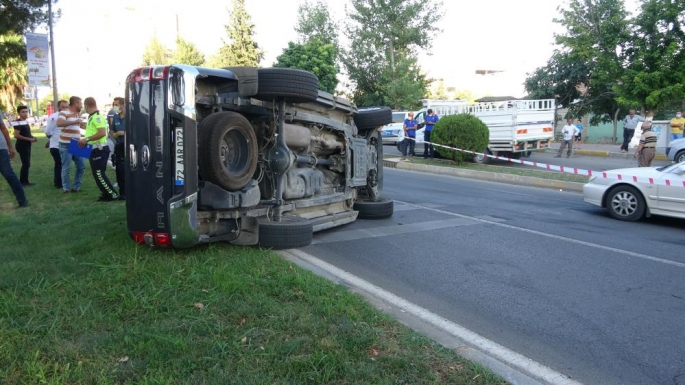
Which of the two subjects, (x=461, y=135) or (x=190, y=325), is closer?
(x=190, y=325)

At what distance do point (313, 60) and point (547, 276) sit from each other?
93.3ft

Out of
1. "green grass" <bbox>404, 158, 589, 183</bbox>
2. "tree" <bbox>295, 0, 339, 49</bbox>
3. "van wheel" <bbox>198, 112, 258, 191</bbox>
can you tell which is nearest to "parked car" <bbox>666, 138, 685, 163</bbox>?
"green grass" <bbox>404, 158, 589, 183</bbox>

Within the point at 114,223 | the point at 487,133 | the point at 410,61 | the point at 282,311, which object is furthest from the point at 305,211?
the point at 410,61

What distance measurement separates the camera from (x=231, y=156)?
18.1 ft

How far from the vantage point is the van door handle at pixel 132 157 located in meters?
4.88

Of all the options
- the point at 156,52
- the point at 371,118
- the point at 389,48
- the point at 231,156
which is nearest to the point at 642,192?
the point at 371,118

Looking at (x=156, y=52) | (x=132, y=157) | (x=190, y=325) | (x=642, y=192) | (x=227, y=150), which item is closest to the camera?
(x=190, y=325)

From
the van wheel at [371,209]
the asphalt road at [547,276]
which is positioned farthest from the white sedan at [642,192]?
the van wheel at [371,209]

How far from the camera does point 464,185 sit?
44.0 feet

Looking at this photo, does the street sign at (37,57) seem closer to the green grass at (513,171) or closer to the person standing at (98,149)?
the person standing at (98,149)

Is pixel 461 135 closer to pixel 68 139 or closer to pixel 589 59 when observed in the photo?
pixel 68 139

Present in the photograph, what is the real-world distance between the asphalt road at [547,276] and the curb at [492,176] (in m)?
3.54

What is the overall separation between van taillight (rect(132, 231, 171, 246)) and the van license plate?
504mm

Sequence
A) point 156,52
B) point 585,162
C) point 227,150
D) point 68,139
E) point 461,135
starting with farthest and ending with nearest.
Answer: point 156,52, point 585,162, point 461,135, point 68,139, point 227,150
